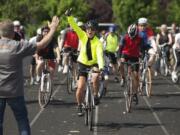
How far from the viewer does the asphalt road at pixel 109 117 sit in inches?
420

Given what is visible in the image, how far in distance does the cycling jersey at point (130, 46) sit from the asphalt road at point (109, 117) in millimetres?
1195

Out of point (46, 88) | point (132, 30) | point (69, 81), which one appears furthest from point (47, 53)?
point (69, 81)

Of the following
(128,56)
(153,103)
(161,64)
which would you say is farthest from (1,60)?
(161,64)

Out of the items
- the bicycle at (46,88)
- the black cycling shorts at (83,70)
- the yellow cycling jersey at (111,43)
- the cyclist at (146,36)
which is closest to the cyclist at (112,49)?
the yellow cycling jersey at (111,43)

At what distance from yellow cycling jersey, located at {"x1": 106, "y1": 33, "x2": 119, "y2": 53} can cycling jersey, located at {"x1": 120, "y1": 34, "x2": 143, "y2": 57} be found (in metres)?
6.49

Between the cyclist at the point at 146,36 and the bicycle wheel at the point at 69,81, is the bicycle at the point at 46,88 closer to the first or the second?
the cyclist at the point at 146,36

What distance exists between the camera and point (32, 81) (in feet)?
63.0

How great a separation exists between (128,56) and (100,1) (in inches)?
2634

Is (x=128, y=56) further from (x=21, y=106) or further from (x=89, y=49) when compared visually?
(x=21, y=106)

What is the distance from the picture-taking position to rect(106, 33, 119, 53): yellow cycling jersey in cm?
2018

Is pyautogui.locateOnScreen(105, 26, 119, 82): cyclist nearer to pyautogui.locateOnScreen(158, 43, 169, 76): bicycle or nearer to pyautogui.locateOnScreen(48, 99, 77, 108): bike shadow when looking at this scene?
pyautogui.locateOnScreen(158, 43, 169, 76): bicycle

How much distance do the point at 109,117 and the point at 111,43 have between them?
27.5 ft

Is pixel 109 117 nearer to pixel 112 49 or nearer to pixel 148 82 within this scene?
pixel 148 82

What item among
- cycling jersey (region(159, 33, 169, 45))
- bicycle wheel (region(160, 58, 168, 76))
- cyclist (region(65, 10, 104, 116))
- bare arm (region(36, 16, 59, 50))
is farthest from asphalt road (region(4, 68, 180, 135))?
bicycle wheel (region(160, 58, 168, 76))
